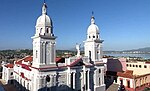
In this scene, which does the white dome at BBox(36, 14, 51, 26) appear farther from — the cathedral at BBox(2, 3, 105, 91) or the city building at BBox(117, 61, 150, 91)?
the city building at BBox(117, 61, 150, 91)

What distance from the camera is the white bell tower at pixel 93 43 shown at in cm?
3769

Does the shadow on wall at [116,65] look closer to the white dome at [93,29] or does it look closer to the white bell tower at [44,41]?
the white dome at [93,29]

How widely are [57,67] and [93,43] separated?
34.6ft

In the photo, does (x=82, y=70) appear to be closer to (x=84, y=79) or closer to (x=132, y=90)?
(x=84, y=79)

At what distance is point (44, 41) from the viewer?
1163 inches

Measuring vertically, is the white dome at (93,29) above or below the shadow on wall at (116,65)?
above

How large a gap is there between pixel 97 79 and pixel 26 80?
46.2 ft

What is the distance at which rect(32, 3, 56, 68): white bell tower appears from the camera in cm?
2908

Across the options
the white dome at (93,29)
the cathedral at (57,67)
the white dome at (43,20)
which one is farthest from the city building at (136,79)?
the white dome at (43,20)

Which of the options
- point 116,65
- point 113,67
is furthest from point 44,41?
point 113,67

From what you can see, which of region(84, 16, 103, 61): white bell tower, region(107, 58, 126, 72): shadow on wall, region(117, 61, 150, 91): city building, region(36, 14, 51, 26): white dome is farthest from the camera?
region(107, 58, 126, 72): shadow on wall

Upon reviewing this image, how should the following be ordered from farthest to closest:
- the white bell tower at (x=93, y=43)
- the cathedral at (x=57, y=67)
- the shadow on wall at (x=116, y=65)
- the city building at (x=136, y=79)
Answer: the shadow on wall at (x=116, y=65)
the city building at (x=136, y=79)
the white bell tower at (x=93, y=43)
the cathedral at (x=57, y=67)

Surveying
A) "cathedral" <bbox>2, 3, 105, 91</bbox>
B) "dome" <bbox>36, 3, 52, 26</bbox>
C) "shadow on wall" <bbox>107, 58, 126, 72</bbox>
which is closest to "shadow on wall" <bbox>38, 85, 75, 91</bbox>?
"cathedral" <bbox>2, 3, 105, 91</bbox>

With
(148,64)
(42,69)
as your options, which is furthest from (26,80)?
(148,64)
